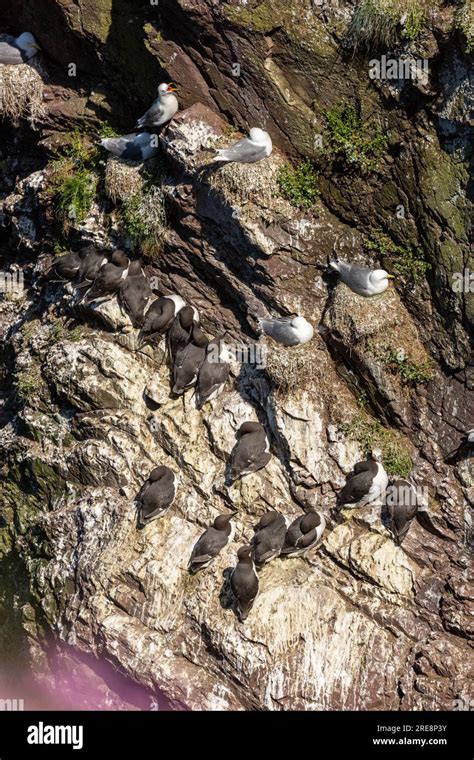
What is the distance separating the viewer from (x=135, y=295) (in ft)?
39.5

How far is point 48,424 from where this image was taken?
478 inches

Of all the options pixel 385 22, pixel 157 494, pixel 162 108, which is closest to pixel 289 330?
pixel 157 494

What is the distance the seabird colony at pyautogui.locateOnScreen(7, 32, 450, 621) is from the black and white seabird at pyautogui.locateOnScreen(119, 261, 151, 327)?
0.05 feet

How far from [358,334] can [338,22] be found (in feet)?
13.2

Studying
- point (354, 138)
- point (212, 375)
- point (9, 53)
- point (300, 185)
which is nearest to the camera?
point (354, 138)

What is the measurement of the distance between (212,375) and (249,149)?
3.03m

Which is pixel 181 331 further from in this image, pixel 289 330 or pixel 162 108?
pixel 162 108

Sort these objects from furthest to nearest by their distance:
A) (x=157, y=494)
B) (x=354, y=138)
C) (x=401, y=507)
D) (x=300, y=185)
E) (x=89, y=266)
Answer: (x=89, y=266)
(x=300, y=185)
(x=354, y=138)
(x=157, y=494)
(x=401, y=507)

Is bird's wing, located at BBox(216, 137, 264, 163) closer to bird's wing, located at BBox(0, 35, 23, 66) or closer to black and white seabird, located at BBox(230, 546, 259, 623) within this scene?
bird's wing, located at BBox(0, 35, 23, 66)

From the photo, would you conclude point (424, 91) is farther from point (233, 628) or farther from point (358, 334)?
point (233, 628)

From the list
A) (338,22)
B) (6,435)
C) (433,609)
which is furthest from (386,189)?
(6,435)

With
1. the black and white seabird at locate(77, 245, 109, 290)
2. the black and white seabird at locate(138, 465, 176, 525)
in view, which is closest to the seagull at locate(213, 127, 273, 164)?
the black and white seabird at locate(77, 245, 109, 290)

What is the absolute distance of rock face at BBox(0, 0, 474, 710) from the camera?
→ 10531 millimetres

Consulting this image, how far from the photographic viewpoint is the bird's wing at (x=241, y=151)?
438 inches
